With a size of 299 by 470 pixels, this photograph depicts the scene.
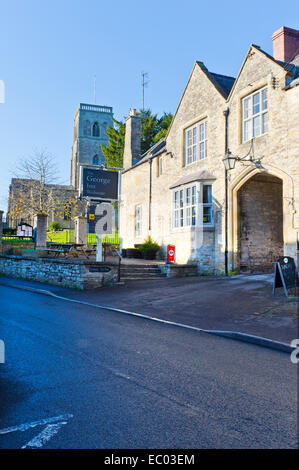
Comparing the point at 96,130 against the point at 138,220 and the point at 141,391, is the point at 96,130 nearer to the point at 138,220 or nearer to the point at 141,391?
the point at 138,220

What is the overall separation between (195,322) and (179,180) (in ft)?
37.8

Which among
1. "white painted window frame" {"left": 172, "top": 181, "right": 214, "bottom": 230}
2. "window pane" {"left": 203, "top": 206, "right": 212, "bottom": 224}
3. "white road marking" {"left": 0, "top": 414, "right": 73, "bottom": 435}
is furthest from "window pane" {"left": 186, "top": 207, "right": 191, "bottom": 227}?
"white road marking" {"left": 0, "top": 414, "right": 73, "bottom": 435}

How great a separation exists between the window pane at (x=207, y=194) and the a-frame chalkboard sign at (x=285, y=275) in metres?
6.73

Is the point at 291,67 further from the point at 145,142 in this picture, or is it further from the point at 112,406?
the point at 145,142

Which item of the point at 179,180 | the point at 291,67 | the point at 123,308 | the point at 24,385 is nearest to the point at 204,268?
the point at 179,180

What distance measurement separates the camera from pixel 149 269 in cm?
1630

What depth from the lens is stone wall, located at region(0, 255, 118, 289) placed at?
1360cm

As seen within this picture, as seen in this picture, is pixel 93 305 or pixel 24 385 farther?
pixel 93 305

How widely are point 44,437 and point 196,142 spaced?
54.1 ft

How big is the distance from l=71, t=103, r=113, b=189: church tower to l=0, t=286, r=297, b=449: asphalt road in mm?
56557

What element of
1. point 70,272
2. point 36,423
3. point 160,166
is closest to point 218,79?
point 160,166

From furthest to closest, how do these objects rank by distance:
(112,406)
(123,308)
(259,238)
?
(259,238) → (123,308) → (112,406)

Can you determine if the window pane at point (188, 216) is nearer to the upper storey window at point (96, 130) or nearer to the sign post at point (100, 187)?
the sign post at point (100, 187)

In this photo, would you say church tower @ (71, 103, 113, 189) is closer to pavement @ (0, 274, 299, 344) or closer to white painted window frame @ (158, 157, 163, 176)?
white painted window frame @ (158, 157, 163, 176)
